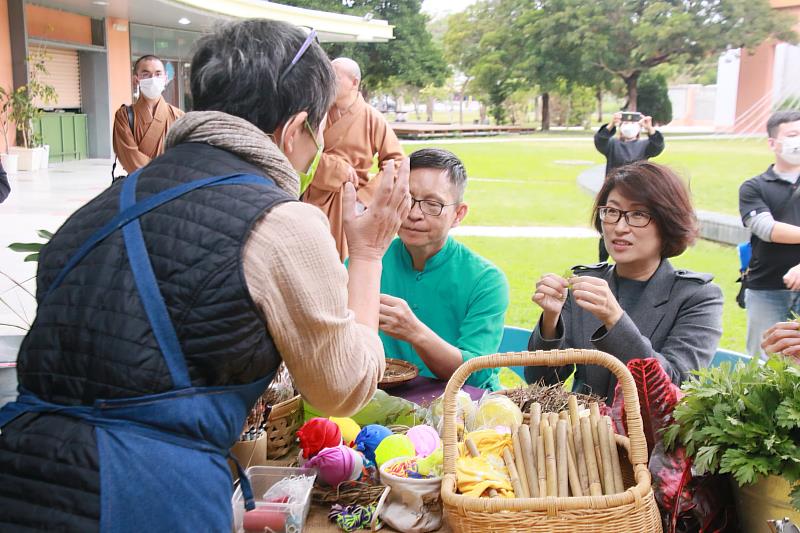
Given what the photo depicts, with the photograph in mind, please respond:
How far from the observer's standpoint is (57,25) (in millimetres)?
15477

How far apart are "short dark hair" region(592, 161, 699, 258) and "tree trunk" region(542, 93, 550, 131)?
31121mm

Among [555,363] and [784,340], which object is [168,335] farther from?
[784,340]

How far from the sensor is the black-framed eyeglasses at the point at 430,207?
2594 millimetres

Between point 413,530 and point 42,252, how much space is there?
2.64 feet

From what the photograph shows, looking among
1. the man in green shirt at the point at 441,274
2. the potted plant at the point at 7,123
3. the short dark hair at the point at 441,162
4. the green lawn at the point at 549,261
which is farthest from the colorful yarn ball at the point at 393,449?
the potted plant at the point at 7,123

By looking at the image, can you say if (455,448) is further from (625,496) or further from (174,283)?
(174,283)

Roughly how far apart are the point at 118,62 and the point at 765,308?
16.9 metres

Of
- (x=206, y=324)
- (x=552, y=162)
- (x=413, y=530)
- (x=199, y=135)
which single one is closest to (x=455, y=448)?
(x=413, y=530)

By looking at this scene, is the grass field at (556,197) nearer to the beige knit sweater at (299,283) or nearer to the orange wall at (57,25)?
the beige knit sweater at (299,283)

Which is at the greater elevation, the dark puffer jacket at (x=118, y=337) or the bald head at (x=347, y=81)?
the bald head at (x=347, y=81)

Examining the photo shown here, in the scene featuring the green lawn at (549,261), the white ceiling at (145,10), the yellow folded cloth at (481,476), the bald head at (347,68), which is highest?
the white ceiling at (145,10)

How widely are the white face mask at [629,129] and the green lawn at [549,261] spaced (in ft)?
4.86

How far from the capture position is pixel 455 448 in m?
1.43

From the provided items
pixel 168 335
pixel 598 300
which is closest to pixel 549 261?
pixel 598 300
